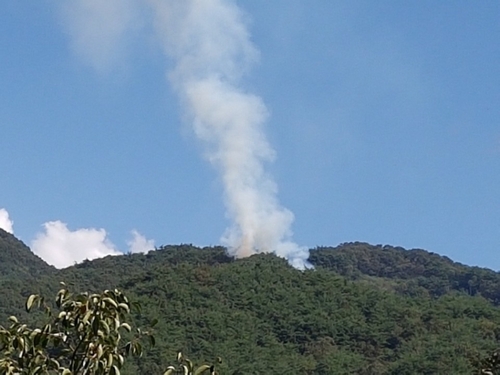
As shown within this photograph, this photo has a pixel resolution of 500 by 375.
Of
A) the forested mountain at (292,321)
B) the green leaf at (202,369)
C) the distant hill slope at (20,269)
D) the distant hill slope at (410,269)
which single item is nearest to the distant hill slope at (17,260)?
the distant hill slope at (20,269)

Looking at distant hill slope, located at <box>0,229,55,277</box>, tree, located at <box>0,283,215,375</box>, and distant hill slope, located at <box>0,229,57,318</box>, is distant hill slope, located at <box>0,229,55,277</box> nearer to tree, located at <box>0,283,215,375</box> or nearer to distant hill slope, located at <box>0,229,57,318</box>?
distant hill slope, located at <box>0,229,57,318</box>

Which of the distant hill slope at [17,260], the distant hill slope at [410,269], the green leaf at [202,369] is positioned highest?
the distant hill slope at [410,269]

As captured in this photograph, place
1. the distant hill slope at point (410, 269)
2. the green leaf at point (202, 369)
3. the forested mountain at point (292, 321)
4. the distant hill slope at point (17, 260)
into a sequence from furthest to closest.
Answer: the distant hill slope at point (17, 260)
the distant hill slope at point (410, 269)
the forested mountain at point (292, 321)
the green leaf at point (202, 369)

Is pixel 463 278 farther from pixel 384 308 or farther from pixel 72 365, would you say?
pixel 72 365

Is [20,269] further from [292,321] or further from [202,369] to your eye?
[202,369]

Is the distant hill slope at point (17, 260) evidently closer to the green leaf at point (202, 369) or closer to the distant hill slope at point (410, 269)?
the distant hill slope at point (410, 269)

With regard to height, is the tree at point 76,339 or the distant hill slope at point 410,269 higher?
the distant hill slope at point 410,269

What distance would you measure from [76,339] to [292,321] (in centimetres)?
5865

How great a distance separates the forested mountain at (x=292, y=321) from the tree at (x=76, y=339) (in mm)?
40817

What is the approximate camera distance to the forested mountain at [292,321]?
50.3m

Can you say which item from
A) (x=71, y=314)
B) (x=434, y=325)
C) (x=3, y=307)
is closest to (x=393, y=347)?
(x=434, y=325)

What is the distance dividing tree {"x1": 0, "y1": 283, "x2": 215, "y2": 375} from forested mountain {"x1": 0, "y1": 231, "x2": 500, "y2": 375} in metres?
40.8

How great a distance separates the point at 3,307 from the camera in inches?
2660

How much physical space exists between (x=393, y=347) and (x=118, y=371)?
55430 mm
